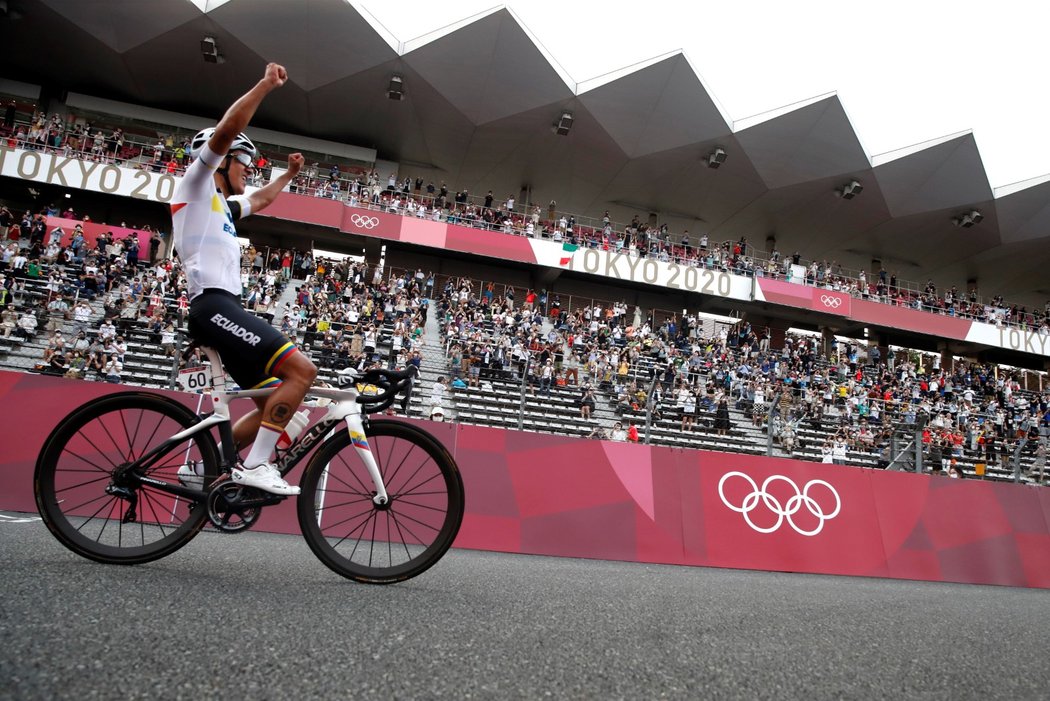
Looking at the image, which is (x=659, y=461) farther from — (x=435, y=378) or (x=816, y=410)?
(x=816, y=410)

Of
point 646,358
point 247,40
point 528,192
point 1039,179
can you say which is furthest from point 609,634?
point 1039,179

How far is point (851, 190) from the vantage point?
96.3ft

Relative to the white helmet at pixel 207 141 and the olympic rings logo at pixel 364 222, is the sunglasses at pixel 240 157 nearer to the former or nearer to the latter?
the white helmet at pixel 207 141

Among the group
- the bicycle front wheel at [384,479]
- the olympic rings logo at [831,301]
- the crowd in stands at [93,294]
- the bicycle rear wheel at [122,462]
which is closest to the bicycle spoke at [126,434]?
the bicycle rear wheel at [122,462]

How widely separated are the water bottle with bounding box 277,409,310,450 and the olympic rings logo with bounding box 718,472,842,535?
247 inches

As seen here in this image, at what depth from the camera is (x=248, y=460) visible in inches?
113

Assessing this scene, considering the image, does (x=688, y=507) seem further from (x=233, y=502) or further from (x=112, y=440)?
(x=112, y=440)

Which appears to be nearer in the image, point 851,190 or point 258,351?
point 258,351

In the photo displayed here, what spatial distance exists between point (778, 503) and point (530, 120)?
22.2 m

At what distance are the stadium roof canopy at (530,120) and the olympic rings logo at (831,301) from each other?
192 inches

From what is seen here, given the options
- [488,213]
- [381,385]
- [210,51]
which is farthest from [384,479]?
[210,51]

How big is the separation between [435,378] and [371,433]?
21.3ft

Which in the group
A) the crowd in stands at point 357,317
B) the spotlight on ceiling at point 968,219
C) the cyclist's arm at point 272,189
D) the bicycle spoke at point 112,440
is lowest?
the bicycle spoke at point 112,440

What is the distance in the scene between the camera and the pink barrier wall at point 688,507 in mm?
7531
